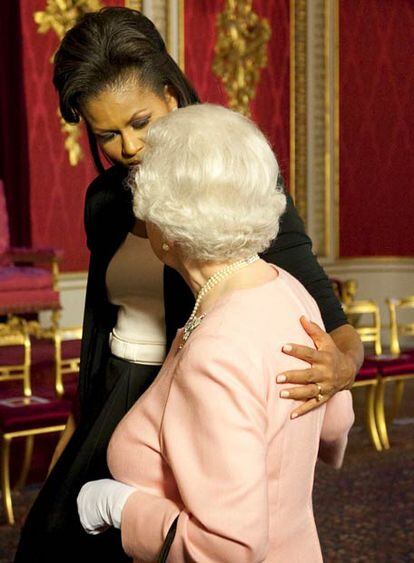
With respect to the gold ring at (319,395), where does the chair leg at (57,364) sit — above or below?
below

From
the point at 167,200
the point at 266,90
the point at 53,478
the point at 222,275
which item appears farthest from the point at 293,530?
the point at 266,90

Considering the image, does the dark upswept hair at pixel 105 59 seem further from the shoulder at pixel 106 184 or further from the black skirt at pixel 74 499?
the black skirt at pixel 74 499

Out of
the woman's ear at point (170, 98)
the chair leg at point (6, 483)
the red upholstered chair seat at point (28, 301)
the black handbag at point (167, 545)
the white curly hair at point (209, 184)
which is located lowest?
the red upholstered chair seat at point (28, 301)

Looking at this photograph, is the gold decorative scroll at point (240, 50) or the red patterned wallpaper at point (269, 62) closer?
the red patterned wallpaper at point (269, 62)

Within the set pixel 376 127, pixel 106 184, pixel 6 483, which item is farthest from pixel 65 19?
pixel 106 184

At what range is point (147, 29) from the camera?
6.33 ft

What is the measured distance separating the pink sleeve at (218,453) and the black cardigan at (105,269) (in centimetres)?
53

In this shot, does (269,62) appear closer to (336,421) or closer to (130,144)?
(130,144)

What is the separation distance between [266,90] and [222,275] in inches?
298

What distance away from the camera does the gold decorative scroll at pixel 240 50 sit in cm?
845

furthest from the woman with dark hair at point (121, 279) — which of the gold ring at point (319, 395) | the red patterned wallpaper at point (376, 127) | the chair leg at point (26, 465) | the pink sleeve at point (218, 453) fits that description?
the red patterned wallpaper at point (376, 127)

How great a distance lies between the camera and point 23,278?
23.6ft

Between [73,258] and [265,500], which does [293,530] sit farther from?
[73,258]

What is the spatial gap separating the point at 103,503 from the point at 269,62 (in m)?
7.74
